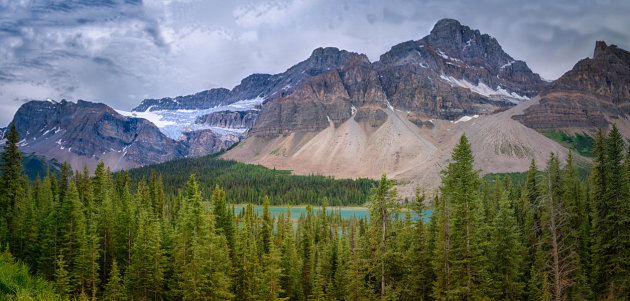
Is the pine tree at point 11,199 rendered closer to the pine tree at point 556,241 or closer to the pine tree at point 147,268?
the pine tree at point 147,268

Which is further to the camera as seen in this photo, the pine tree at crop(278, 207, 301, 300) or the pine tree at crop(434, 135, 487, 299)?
the pine tree at crop(278, 207, 301, 300)

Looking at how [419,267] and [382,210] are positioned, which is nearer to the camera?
[382,210]

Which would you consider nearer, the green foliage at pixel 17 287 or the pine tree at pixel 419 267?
the green foliage at pixel 17 287

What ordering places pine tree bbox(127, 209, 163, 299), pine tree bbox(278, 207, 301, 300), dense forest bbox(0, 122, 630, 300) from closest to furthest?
1. dense forest bbox(0, 122, 630, 300)
2. pine tree bbox(127, 209, 163, 299)
3. pine tree bbox(278, 207, 301, 300)

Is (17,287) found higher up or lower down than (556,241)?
higher up

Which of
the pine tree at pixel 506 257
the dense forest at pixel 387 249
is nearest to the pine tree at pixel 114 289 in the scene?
the dense forest at pixel 387 249

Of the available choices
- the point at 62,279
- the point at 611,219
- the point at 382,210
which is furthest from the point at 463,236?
the point at 62,279

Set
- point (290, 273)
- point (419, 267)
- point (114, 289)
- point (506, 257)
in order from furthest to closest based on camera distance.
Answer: point (290, 273)
point (114, 289)
point (506, 257)
point (419, 267)

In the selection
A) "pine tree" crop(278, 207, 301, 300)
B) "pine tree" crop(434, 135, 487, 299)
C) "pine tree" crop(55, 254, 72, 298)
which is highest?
"pine tree" crop(434, 135, 487, 299)

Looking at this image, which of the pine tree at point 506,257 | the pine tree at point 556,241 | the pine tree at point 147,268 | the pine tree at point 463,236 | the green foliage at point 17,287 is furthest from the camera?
the pine tree at point 147,268

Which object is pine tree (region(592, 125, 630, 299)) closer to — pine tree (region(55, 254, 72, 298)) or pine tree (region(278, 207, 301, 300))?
pine tree (region(278, 207, 301, 300))

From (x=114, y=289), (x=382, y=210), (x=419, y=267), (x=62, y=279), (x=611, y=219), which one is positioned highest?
(x=382, y=210)

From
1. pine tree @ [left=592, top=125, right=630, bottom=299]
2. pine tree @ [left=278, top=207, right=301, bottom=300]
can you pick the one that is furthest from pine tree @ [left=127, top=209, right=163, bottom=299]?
pine tree @ [left=592, top=125, right=630, bottom=299]

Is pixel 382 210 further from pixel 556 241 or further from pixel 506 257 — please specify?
pixel 506 257
